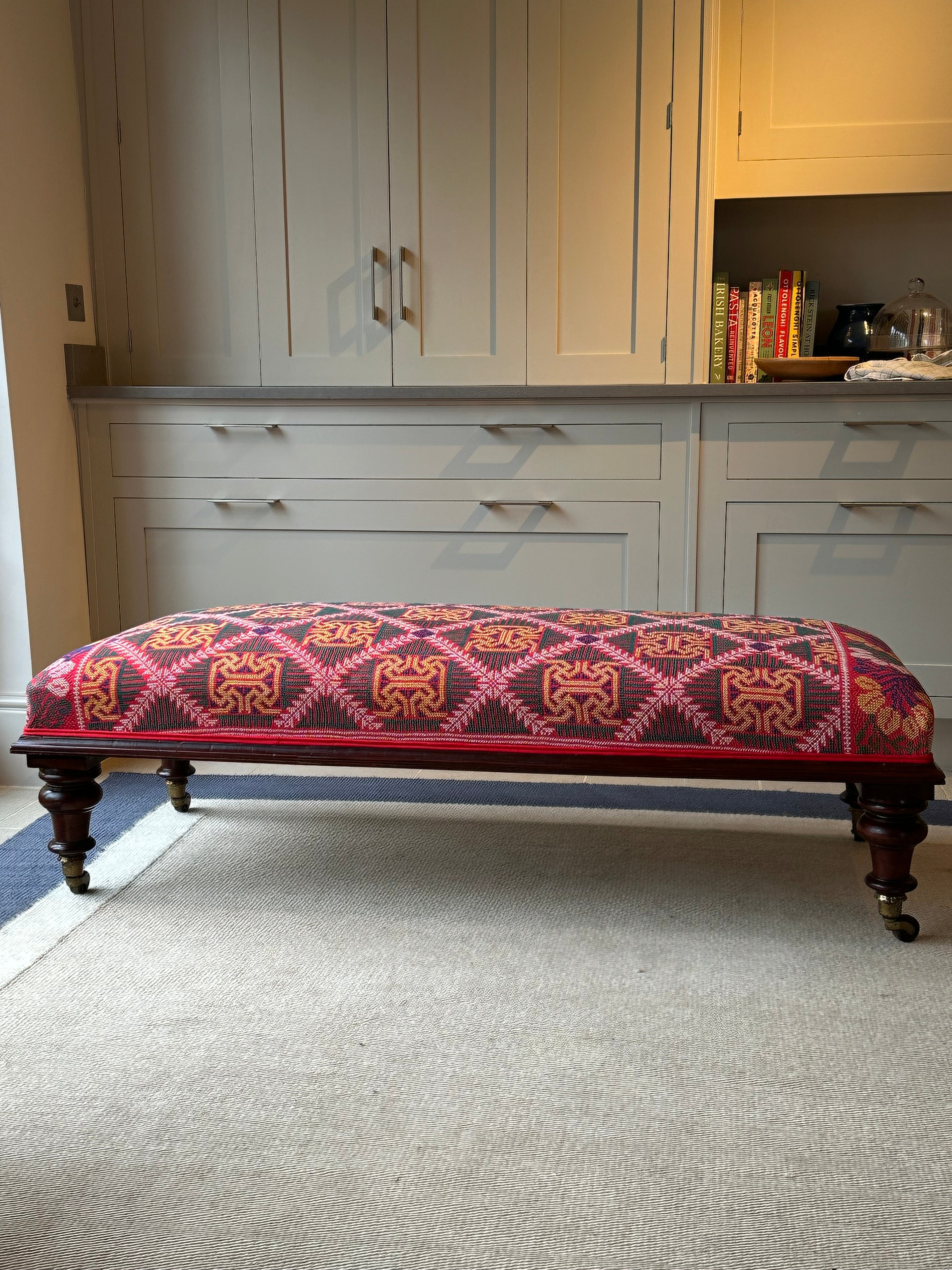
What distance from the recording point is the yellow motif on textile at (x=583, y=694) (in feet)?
5.42

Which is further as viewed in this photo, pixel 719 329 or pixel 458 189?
A: pixel 719 329

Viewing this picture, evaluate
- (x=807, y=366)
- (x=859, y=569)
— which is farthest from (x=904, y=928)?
(x=807, y=366)

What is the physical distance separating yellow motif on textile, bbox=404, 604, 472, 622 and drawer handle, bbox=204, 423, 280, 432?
0.90m

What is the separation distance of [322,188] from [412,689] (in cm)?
168

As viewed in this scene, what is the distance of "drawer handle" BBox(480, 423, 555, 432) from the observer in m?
2.62

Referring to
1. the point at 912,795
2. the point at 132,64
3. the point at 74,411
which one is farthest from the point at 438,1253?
the point at 132,64

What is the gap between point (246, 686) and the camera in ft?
5.72

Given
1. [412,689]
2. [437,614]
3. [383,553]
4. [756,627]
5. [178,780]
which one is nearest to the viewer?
[412,689]

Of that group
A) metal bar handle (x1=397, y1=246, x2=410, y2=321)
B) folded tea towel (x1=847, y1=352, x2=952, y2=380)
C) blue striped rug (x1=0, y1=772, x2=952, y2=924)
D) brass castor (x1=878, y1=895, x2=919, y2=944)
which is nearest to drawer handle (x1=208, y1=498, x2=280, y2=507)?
metal bar handle (x1=397, y1=246, x2=410, y2=321)

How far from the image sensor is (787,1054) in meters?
1.38

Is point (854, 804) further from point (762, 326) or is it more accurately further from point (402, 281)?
point (402, 281)

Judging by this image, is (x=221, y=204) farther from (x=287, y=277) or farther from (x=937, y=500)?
(x=937, y=500)

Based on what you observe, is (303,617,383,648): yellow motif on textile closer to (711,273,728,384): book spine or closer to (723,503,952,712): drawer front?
(723,503,952,712): drawer front

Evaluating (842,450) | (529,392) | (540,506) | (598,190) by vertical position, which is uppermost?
(598,190)
